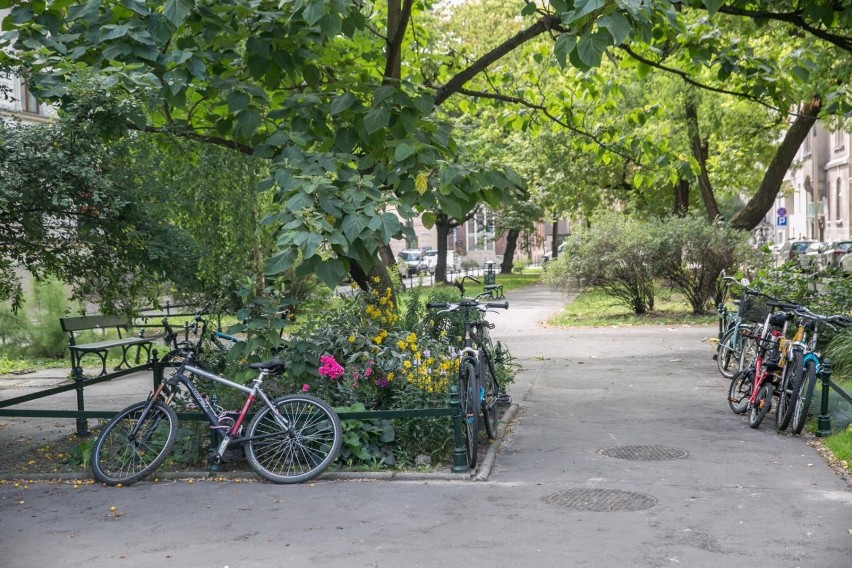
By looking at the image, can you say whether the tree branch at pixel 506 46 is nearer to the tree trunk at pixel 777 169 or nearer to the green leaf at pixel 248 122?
the green leaf at pixel 248 122

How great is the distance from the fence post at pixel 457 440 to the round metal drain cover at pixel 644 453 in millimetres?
1447

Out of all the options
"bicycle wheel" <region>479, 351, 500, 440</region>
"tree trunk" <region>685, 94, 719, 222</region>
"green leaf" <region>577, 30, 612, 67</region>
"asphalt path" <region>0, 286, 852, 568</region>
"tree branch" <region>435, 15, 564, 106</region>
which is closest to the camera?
"asphalt path" <region>0, 286, 852, 568</region>

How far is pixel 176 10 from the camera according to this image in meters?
8.23

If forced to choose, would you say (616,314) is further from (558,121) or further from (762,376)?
(762,376)

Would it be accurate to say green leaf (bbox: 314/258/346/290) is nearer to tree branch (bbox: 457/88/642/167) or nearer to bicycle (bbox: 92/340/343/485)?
bicycle (bbox: 92/340/343/485)

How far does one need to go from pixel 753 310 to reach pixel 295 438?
8.70 meters

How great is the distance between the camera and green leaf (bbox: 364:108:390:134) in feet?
28.7

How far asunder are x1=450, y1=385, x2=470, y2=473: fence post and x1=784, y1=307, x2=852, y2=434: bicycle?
10.4 feet

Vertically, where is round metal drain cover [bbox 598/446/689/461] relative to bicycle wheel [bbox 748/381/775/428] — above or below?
below

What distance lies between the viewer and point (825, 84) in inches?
587

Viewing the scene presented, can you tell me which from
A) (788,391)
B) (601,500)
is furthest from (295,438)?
(788,391)

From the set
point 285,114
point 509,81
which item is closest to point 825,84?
point 509,81

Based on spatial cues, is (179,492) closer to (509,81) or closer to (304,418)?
(304,418)

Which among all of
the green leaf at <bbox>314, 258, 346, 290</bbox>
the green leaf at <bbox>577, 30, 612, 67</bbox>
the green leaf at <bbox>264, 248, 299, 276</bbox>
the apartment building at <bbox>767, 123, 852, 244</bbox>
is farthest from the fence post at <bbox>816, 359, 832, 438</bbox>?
the apartment building at <bbox>767, 123, 852, 244</bbox>
